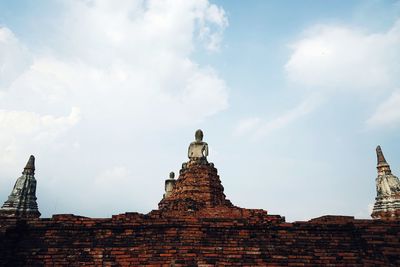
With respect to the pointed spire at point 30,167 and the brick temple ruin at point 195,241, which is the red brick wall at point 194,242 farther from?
the pointed spire at point 30,167

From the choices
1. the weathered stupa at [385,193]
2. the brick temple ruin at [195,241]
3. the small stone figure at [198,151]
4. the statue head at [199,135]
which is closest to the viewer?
the brick temple ruin at [195,241]

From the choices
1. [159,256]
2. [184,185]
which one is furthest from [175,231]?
[184,185]

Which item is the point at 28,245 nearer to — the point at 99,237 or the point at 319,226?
the point at 99,237

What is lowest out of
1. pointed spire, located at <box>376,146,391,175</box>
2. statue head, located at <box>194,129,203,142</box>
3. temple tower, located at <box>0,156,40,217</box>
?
temple tower, located at <box>0,156,40,217</box>

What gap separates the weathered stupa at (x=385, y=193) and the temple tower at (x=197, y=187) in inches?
253

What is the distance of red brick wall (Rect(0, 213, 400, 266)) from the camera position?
238 inches

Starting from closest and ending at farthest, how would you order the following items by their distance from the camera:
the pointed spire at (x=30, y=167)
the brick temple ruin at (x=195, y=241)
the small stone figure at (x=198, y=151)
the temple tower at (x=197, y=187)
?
the brick temple ruin at (x=195, y=241) < the temple tower at (x=197, y=187) < the pointed spire at (x=30, y=167) < the small stone figure at (x=198, y=151)

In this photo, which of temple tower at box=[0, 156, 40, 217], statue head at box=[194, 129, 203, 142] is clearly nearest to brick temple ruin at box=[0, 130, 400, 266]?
temple tower at box=[0, 156, 40, 217]

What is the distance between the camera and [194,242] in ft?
20.4

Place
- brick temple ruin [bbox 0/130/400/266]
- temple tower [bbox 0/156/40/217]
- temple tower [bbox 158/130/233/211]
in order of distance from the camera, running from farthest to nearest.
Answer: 1. temple tower [bbox 0/156/40/217]
2. temple tower [bbox 158/130/233/211]
3. brick temple ruin [bbox 0/130/400/266]

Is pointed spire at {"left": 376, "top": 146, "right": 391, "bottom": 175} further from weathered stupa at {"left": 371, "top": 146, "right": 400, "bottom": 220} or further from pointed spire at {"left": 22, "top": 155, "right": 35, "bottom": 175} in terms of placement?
pointed spire at {"left": 22, "top": 155, "right": 35, "bottom": 175}

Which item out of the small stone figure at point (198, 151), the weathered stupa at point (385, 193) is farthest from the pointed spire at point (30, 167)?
the weathered stupa at point (385, 193)

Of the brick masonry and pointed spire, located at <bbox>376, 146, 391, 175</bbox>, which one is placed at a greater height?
pointed spire, located at <bbox>376, 146, 391, 175</bbox>

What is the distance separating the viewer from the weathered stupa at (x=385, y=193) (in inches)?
522
